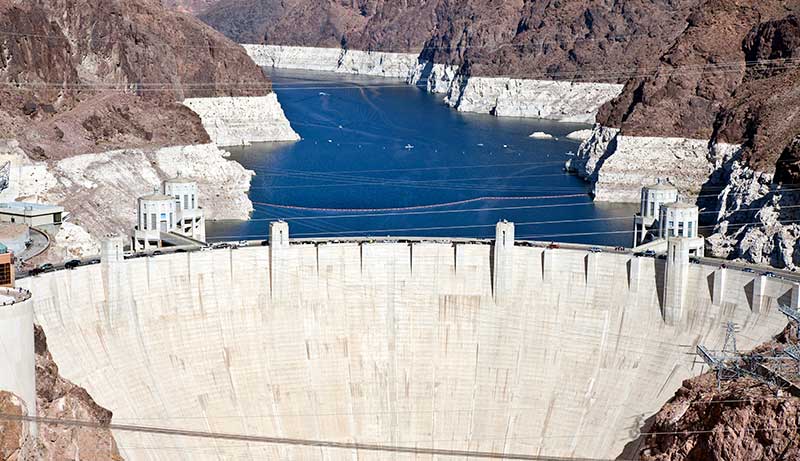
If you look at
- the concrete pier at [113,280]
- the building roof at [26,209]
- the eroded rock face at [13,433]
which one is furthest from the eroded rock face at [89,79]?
the eroded rock face at [13,433]

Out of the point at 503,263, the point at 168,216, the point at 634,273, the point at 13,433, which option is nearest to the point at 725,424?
the point at 634,273

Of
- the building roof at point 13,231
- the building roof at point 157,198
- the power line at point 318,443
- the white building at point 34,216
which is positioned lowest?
the power line at point 318,443

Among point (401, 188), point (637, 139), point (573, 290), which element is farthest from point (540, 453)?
point (637, 139)

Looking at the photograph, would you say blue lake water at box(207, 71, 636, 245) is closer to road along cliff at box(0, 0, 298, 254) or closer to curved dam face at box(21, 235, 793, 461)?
road along cliff at box(0, 0, 298, 254)

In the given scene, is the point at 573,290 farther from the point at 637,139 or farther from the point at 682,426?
the point at 637,139

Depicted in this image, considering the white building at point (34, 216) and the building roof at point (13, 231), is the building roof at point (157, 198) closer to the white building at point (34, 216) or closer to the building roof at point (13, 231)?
the building roof at point (13, 231)

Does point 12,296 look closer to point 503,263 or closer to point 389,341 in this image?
point 389,341
